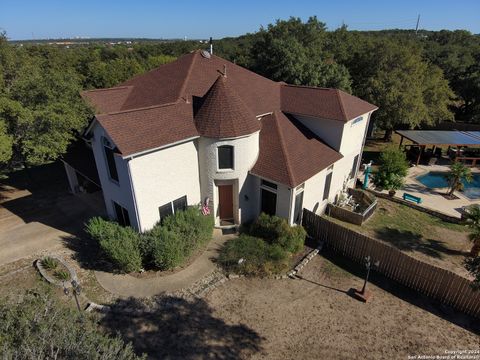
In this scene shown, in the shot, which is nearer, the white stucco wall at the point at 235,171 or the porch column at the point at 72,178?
the white stucco wall at the point at 235,171

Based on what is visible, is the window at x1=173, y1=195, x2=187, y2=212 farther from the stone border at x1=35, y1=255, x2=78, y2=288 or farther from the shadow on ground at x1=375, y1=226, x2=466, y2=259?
the shadow on ground at x1=375, y1=226, x2=466, y2=259

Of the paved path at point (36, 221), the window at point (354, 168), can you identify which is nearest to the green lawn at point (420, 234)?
the window at point (354, 168)

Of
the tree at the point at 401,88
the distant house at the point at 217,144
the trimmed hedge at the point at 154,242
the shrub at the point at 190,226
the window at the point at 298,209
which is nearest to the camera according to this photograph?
the trimmed hedge at the point at 154,242

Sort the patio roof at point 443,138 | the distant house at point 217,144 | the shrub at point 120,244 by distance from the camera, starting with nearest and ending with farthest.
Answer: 1. the shrub at point 120,244
2. the distant house at point 217,144
3. the patio roof at point 443,138

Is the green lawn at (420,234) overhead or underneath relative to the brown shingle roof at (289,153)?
underneath

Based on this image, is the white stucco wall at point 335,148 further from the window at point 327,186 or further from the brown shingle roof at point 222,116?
the brown shingle roof at point 222,116

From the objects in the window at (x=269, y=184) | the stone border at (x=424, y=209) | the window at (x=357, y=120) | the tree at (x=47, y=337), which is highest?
the window at (x=357, y=120)
